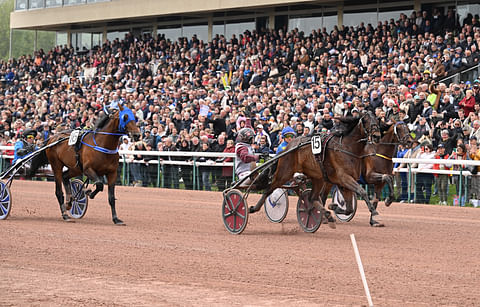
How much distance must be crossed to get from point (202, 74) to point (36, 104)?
23.0 feet

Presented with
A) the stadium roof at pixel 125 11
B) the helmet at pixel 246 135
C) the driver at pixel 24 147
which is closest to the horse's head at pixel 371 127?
the helmet at pixel 246 135

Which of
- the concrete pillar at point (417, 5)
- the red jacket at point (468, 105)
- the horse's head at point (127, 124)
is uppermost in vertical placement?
the concrete pillar at point (417, 5)

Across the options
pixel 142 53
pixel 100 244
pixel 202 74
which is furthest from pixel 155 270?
pixel 142 53

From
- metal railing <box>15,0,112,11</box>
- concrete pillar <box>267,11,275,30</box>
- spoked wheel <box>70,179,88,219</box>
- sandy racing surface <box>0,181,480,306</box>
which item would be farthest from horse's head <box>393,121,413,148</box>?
metal railing <box>15,0,112,11</box>

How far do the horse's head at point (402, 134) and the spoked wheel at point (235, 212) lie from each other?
3527mm

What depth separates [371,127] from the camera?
35.2 feet

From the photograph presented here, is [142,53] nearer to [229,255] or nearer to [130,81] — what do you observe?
[130,81]

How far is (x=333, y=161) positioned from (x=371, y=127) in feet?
2.34

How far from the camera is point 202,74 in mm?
27016

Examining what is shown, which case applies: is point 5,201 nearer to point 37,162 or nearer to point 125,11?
point 37,162

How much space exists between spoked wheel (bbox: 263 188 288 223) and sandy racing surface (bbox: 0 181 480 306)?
0.14m

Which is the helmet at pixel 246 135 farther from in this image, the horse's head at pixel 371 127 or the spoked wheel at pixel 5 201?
the spoked wheel at pixel 5 201

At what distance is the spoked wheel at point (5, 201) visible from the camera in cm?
1233

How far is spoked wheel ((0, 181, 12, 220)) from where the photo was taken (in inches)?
485
